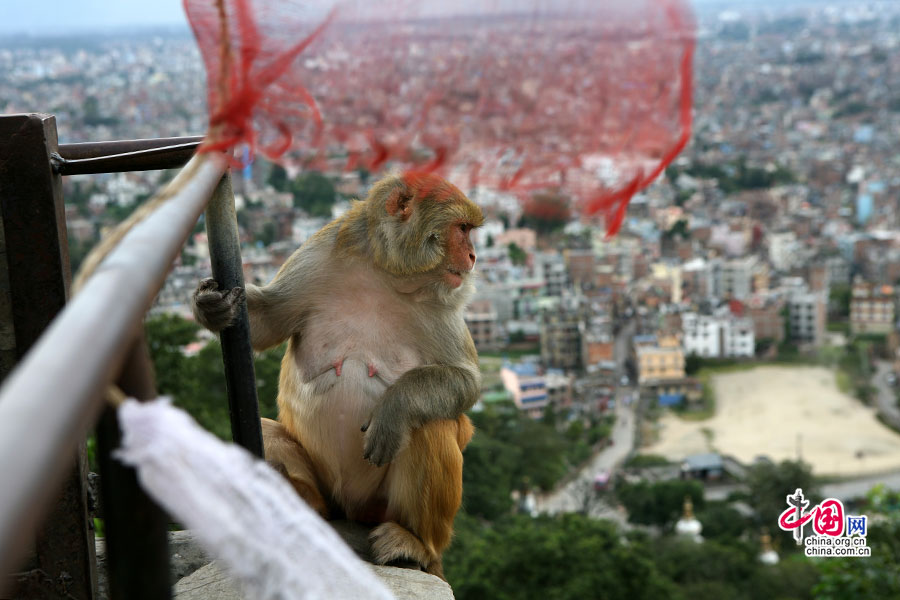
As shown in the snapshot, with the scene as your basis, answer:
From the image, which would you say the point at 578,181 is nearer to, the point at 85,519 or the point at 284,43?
the point at 284,43

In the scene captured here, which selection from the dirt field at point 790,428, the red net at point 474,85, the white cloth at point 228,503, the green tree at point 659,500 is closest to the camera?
the white cloth at point 228,503

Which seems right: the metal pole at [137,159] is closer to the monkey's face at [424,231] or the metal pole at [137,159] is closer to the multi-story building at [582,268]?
the monkey's face at [424,231]

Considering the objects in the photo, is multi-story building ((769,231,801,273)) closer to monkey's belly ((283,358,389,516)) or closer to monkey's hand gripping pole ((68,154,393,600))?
monkey's belly ((283,358,389,516))

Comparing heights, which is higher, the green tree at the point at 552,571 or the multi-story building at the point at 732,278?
the green tree at the point at 552,571

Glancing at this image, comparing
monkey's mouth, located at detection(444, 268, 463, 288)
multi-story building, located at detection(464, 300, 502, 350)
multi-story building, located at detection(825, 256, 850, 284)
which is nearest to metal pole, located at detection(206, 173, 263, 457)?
monkey's mouth, located at detection(444, 268, 463, 288)

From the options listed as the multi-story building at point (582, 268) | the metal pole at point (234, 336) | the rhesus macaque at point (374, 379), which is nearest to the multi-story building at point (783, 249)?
the multi-story building at point (582, 268)

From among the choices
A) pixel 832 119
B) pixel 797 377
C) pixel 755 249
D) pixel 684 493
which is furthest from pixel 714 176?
pixel 684 493

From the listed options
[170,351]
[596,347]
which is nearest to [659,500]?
[596,347]
